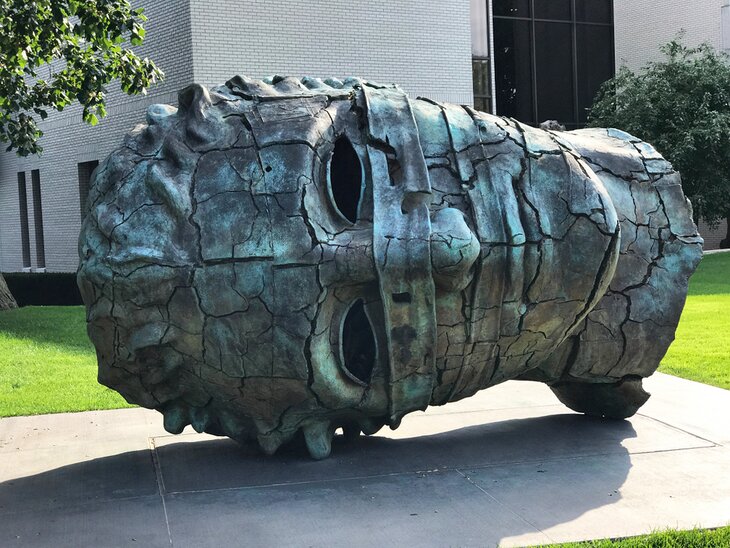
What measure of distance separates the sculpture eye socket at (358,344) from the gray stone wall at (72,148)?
463 inches

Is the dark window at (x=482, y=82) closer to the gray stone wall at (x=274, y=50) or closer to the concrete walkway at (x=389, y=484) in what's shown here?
the gray stone wall at (x=274, y=50)

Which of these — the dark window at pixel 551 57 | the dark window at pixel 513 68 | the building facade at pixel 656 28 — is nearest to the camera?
the dark window at pixel 513 68

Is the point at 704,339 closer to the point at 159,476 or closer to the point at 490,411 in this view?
the point at 490,411

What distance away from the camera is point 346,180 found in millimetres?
4695

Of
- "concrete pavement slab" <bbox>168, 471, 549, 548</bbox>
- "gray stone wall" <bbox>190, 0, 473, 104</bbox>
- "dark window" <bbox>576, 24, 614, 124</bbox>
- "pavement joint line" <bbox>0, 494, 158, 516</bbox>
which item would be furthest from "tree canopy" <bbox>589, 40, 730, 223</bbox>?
"pavement joint line" <bbox>0, 494, 158, 516</bbox>

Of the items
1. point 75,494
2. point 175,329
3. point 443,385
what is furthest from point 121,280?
point 443,385

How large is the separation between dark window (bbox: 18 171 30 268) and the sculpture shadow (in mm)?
18385

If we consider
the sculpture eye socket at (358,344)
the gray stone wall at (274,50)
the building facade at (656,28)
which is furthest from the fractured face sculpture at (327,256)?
the building facade at (656,28)

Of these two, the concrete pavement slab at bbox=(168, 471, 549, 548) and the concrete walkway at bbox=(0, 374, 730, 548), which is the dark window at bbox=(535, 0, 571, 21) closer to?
the concrete walkway at bbox=(0, 374, 730, 548)

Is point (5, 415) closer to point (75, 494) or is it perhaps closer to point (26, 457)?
point (26, 457)

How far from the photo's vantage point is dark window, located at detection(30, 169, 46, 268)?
2147cm

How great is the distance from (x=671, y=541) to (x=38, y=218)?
20.3 meters

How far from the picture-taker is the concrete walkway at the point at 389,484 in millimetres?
3844

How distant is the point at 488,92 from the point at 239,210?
706 inches
